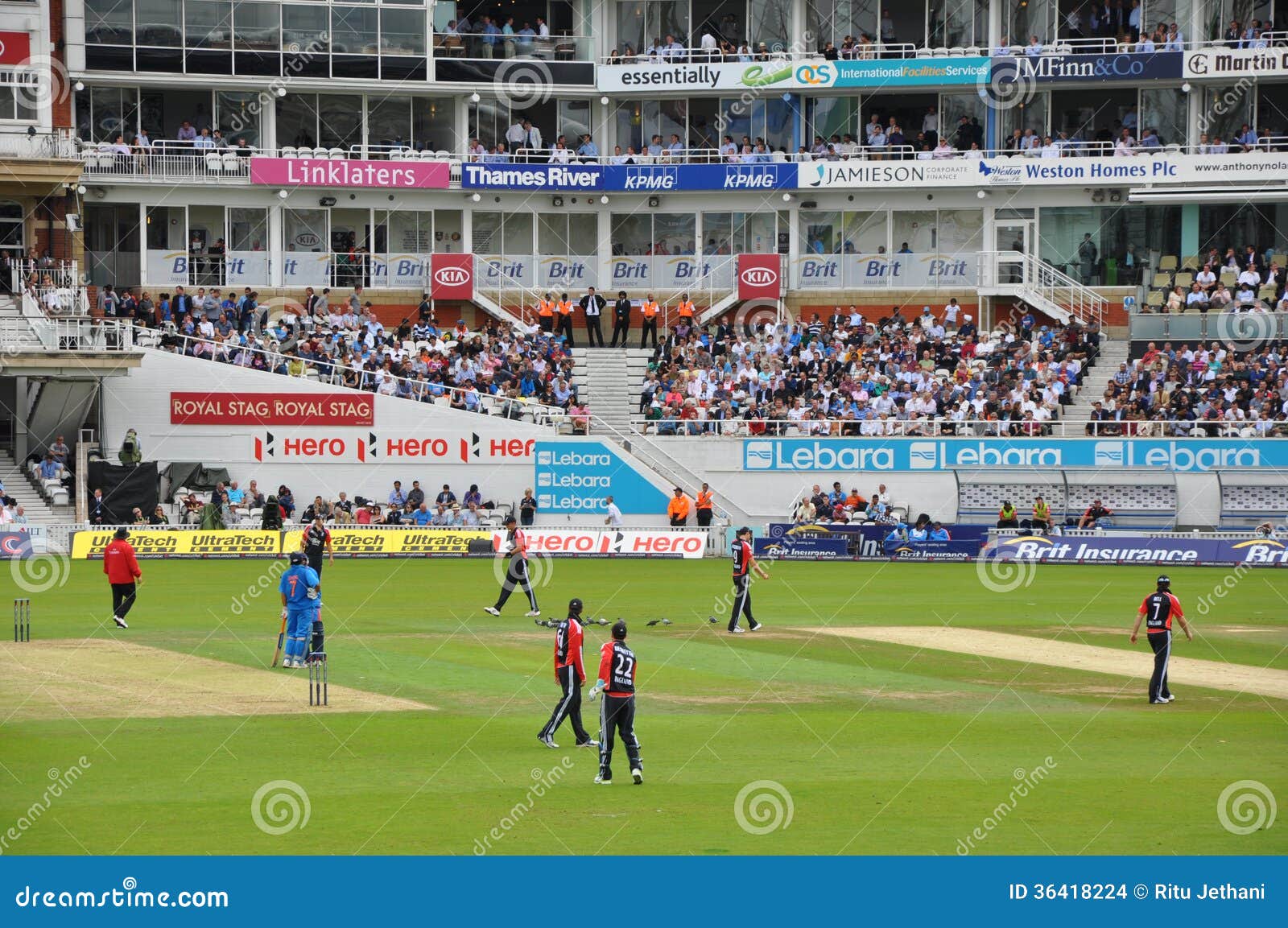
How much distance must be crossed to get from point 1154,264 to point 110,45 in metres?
36.7

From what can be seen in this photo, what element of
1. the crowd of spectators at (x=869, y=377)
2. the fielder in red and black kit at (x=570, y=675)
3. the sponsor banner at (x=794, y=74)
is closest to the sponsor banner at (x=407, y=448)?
the crowd of spectators at (x=869, y=377)

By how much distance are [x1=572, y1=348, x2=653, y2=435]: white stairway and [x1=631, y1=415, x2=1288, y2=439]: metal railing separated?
7.59ft

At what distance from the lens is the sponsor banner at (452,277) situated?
60438 mm

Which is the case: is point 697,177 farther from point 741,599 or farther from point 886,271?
Answer: point 741,599

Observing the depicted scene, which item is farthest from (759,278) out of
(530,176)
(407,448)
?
(407,448)

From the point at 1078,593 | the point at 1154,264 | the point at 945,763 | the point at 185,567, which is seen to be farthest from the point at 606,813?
the point at 1154,264

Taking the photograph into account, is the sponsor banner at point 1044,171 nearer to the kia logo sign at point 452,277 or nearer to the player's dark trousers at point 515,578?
the kia logo sign at point 452,277

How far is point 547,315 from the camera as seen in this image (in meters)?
58.9

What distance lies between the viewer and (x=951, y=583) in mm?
40750

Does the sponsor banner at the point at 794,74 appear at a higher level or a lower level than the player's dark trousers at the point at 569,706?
higher

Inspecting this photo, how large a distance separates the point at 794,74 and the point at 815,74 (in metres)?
0.78

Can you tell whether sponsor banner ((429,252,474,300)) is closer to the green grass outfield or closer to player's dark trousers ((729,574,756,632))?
the green grass outfield
